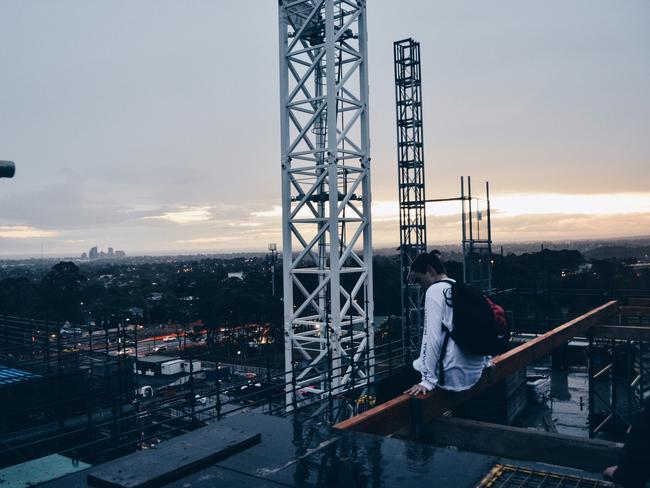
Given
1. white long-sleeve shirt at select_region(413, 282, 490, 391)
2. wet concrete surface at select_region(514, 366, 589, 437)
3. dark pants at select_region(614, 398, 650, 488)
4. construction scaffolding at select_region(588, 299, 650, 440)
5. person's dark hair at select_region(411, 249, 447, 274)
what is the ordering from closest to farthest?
dark pants at select_region(614, 398, 650, 488), white long-sleeve shirt at select_region(413, 282, 490, 391), person's dark hair at select_region(411, 249, 447, 274), construction scaffolding at select_region(588, 299, 650, 440), wet concrete surface at select_region(514, 366, 589, 437)

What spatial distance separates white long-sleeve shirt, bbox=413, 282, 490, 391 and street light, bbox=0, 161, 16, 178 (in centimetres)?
294

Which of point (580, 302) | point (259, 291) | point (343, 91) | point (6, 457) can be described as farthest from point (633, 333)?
point (259, 291)

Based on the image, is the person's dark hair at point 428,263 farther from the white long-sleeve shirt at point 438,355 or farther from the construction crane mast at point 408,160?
the construction crane mast at point 408,160

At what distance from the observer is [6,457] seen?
43.1ft

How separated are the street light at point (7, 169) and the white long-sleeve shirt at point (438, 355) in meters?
2.94

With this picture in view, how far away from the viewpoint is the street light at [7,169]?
2934 mm

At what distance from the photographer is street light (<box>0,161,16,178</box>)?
2934 mm

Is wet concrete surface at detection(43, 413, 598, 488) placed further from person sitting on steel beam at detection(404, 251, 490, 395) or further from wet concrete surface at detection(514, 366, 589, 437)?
wet concrete surface at detection(514, 366, 589, 437)

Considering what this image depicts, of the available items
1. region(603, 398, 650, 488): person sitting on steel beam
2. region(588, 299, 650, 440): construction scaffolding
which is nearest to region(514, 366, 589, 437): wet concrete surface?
region(588, 299, 650, 440): construction scaffolding

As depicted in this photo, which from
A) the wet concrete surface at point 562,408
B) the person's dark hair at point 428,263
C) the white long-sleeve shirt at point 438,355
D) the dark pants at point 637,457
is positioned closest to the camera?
the dark pants at point 637,457

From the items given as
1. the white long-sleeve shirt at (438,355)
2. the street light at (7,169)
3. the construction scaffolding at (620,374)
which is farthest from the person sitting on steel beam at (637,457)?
the construction scaffolding at (620,374)

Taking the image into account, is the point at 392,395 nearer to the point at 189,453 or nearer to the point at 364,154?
the point at 189,453

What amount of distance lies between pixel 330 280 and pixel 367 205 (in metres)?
2.21

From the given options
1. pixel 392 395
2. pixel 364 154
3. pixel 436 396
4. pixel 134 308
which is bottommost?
pixel 134 308
